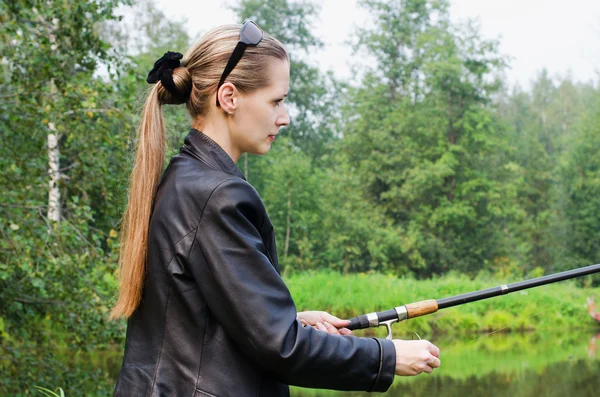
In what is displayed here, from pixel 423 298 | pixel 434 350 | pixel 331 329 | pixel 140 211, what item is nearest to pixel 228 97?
pixel 140 211

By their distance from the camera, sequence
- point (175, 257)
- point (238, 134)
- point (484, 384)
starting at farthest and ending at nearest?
1. point (484, 384)
2. point (238, 134)
3. point (175, 257)

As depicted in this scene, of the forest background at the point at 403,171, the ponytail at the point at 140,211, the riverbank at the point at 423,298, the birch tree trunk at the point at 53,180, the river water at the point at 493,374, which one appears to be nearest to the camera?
the ponytail at the point at 140,211

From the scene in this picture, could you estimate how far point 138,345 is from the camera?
153 centimetres

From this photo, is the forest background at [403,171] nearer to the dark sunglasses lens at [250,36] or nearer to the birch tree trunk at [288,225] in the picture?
the birch tree trunk at [288,225]

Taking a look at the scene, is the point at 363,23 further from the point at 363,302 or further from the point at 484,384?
the point at 484,384

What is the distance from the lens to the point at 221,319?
1.43 m

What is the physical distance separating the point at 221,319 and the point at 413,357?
415 mm

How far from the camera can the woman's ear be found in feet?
5.26

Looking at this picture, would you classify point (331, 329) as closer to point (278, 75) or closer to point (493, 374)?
point (278, 75)

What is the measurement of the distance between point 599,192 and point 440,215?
14.6 ft

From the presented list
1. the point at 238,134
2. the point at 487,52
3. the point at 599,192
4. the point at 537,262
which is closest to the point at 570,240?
the point at 599,192

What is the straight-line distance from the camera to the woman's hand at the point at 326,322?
1762mm

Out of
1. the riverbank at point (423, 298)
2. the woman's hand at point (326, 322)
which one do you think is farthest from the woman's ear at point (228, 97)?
the riverbank at point (423, 298)

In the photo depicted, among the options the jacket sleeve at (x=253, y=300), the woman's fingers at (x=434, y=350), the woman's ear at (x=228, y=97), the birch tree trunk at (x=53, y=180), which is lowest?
the birch tree trunk at (x=53, y=180)
